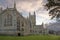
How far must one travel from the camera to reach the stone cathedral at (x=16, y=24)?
6.93 metres

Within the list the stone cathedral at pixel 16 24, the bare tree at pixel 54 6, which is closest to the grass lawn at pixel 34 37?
the stone cathedral at pixel 16 24

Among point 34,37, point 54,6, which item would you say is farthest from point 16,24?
point 54,6

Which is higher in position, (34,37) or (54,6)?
(54,6)

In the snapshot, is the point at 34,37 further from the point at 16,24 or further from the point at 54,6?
the point at 54,6

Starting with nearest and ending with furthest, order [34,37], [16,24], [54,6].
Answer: [54,6] < [34,37] < [16,24]

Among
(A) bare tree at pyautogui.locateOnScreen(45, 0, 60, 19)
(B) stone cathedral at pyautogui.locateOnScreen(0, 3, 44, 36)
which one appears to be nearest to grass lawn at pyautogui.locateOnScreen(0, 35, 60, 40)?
(B) stone cathedral at pyautogui.locateOnScreen(0, 3, 44, 36)

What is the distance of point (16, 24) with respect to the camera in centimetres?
716

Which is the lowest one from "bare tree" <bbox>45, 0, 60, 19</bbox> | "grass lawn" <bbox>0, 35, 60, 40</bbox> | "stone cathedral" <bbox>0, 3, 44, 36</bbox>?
"grass lawn" <bbox>0, 35, 60, 40</bbox>

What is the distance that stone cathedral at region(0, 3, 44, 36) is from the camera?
6.93m

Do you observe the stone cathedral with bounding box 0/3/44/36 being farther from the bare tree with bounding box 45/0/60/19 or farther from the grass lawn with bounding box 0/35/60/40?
the bare tree with bounding box 45/0/60/19

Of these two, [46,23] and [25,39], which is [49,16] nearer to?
[46,23]

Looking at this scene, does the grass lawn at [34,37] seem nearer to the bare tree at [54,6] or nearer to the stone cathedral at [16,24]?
the stone cathedral at [16,24]

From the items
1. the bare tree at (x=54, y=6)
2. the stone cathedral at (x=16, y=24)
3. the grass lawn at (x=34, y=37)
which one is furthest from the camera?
the stone cathedral at (x=16, y=24)

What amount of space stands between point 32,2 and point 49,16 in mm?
910
